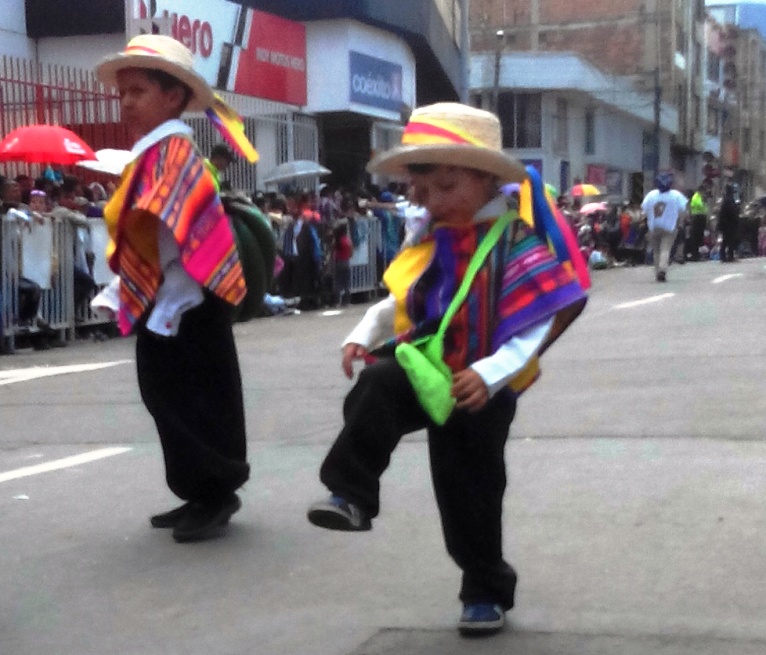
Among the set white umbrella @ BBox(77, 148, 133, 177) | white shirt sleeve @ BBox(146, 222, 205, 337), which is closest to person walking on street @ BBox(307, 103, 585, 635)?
white shirt sleeve @ BBox(146, 222, 205, 337)

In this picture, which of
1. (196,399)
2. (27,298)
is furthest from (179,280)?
(27,298)

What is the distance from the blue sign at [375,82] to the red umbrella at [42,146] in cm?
1198

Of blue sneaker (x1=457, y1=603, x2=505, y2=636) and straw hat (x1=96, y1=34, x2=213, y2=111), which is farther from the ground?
straw hat (x1=96, y1=34, x2=213, y2=111)

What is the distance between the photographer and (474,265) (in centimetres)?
423

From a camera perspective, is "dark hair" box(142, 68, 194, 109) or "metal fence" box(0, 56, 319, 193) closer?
"dark hair" box(142, 68, 194, 109)

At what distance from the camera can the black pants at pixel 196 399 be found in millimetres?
5684

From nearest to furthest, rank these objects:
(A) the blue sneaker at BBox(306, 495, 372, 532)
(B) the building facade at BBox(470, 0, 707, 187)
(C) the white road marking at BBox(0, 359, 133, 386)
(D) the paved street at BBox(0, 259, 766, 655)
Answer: (A) the blue sneaker at BBox(306, 495, 372, 532)
(D) the paved street at BBox(0, 259, 766, 655)
(C) the white road marking at BBox(0, 359, 133, 386)
(B) the building facade at BBox(470, 0, 707, 187)

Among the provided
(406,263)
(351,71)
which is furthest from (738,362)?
(351,71)

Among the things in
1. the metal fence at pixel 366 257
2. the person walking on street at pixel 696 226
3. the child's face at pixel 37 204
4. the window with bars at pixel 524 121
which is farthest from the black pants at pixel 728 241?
the window with bars at pixel 524 121

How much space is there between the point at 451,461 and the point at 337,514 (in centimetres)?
45

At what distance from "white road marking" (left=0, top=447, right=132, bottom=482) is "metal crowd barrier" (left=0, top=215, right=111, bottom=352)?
6.59m

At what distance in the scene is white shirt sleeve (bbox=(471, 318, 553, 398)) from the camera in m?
4.05

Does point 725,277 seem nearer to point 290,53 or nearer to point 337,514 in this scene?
point 290,53

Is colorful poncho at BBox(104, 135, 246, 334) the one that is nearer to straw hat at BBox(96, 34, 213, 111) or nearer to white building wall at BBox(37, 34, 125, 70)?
straw hat at BBox(96, 34, 213, 111)
